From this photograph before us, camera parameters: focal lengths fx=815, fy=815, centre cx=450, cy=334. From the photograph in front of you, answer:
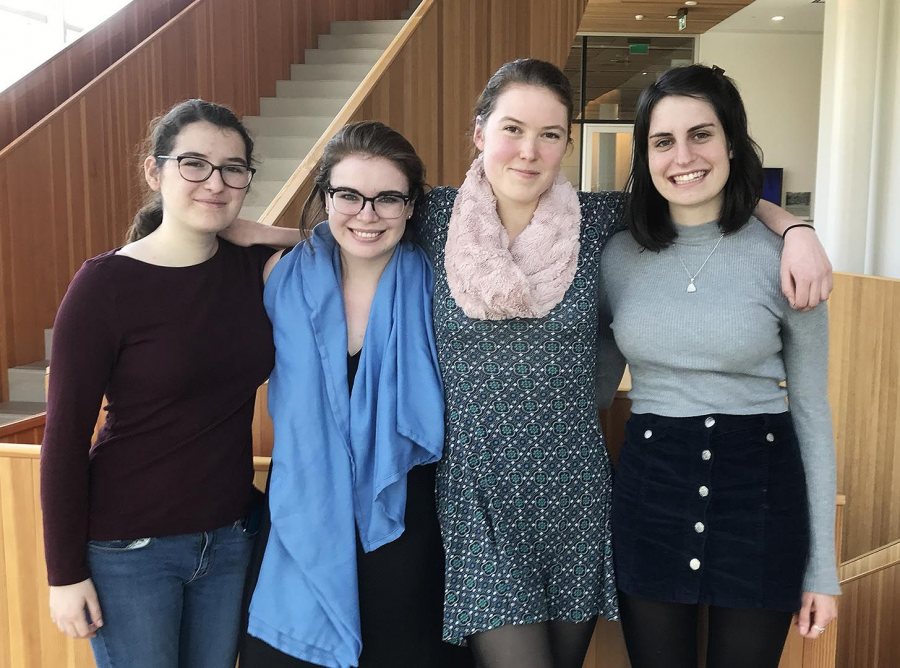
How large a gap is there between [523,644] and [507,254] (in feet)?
2.56

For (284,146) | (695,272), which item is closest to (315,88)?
(284,146)

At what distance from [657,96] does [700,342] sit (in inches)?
20.7

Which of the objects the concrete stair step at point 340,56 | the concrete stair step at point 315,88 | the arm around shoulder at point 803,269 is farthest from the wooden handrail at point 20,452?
the concrete stair step at point 340,56

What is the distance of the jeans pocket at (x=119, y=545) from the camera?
62.6 inches

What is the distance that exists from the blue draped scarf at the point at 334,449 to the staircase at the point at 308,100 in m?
4.19

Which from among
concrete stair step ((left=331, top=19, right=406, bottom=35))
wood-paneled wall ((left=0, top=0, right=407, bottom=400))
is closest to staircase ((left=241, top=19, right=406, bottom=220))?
concrete stair step ((left=331, top=19, right=406, bottom=35))

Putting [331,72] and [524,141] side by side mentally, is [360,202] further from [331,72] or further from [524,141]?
[331,72]

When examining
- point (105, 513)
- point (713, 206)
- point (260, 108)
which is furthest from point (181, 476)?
point (260, 108)

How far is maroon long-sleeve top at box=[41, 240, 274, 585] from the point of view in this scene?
1543 millimetres

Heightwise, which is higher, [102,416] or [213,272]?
[213,272]

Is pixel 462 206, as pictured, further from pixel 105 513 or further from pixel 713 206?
pixel 105 513

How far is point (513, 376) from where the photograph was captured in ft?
5.35

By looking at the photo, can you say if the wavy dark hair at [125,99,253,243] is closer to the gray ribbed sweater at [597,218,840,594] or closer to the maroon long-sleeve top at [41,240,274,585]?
the maroon long-sleeve top at [41,240,274,585]

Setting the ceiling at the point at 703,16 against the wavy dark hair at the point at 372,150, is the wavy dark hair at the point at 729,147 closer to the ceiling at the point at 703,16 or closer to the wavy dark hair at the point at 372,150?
the wavy dark hair at the point at 372,150
